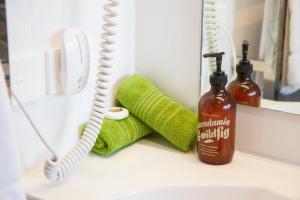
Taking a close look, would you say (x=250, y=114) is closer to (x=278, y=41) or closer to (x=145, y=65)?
(x=278, y=41)

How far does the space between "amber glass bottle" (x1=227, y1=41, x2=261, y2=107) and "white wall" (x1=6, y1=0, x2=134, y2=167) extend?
273 millimetres

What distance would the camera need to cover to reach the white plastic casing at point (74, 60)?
0.85 meters

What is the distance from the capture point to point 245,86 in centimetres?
97

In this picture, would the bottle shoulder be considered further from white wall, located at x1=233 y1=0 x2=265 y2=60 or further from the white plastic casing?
the white plastic casing

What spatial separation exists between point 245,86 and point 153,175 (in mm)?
271

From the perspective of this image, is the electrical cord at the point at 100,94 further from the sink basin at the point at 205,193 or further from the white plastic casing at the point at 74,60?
the sink basin at the point at 205,193

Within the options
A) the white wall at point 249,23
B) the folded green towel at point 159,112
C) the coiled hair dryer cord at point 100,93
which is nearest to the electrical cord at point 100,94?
the coiled hair dryer cord at point 100,93

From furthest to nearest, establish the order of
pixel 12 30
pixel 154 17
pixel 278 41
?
pixel 154 17 → pixel 278 41 → pixel 12 30

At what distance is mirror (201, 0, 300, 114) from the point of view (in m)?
0.92

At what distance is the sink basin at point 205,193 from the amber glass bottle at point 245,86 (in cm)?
19

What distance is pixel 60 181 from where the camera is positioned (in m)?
0.85

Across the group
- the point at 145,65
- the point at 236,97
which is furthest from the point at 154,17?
the point at 236,97

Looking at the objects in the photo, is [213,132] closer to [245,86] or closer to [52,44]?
[245,86]

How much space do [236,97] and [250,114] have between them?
46 millimetres
